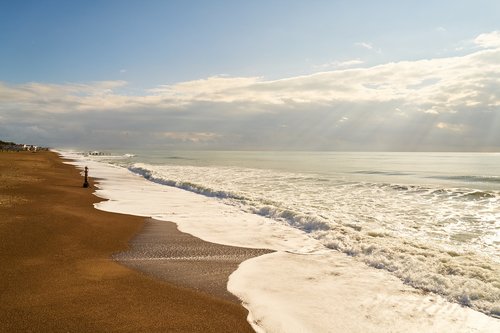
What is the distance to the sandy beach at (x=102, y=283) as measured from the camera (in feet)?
18.7

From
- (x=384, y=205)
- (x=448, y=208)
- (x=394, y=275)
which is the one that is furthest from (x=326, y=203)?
(x=394, y=275)

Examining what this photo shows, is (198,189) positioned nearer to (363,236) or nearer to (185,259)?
(363,236)

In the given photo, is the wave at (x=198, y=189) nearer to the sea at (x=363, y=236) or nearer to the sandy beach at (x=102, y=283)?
the sea at (x=363, y=236)

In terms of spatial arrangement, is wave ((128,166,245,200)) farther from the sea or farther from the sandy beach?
the sandy beach

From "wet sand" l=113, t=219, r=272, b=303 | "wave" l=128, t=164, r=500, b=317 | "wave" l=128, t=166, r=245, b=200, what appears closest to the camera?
"wave" l=128, t=164, r=500, b=317

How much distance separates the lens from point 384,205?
2127cm

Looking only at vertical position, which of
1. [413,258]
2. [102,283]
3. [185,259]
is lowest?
[185,259]

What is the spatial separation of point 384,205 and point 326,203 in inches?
140

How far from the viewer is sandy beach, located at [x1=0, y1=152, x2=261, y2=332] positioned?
5.70 m

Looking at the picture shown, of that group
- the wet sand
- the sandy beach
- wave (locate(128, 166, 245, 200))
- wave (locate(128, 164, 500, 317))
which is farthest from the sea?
the sandy beach

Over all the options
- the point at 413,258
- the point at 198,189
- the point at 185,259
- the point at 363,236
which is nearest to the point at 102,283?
the point at 185,259

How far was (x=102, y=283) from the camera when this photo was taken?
7.29 meters

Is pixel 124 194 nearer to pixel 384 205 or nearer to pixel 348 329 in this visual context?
pixel 384 205

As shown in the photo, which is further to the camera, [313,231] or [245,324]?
[313,231]
